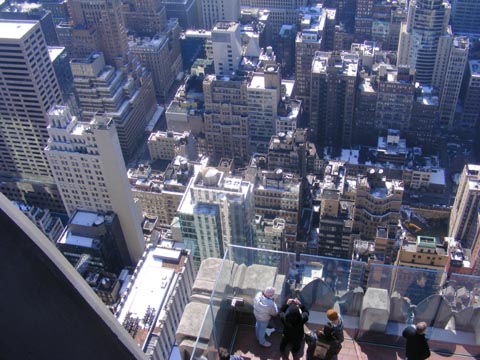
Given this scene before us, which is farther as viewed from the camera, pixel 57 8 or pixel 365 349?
pixel 57 8

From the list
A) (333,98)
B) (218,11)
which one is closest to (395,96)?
(333,98)

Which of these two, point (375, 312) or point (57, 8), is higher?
point (375, 312)

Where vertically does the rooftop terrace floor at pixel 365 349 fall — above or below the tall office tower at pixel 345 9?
above

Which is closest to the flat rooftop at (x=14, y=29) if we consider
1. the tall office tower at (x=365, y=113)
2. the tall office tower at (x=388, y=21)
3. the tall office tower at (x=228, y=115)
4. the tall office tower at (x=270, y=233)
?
the tall office tower at (x=228, y=115)

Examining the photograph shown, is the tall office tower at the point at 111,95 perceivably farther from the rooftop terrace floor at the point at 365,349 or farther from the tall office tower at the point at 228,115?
the rooftop terrace floor at the point at 365,349

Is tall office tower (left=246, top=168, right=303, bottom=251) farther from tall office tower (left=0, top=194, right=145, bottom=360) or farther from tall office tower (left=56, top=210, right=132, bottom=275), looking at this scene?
tall office tower (left=0, top=194, right=145, bottom=360)

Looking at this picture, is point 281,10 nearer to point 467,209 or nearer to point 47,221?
point 467,209

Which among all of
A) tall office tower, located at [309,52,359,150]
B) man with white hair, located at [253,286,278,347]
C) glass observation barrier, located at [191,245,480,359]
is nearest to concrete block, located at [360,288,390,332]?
glass observation barrier, located at [191,245,480,359]
